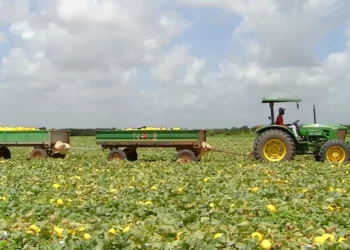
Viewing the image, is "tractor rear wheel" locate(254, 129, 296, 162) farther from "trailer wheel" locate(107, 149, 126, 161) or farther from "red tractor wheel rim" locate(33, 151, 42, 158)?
"red tractor wheel rim" locate(33, 151, 42, 158)

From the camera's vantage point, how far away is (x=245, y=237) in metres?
5.34

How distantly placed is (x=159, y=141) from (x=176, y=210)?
9524 mm

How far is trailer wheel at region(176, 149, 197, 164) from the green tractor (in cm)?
205

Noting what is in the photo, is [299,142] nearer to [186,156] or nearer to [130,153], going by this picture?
[186,156]

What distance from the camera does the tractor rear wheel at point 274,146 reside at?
53.2 feet

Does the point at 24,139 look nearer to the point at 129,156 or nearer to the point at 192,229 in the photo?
the point at 129,156

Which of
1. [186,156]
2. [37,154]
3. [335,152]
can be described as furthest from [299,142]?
[37,154]

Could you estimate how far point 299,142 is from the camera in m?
16.7

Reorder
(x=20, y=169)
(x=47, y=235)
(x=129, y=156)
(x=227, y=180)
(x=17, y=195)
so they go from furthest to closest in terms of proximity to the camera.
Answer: (x=129, y=156), (x=20, y=169), (x=227, y=180), (x=17, y=195), (x=47, y=235)

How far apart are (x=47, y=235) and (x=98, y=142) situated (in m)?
11.7

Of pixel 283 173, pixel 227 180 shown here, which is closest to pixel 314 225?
pixel 227 180

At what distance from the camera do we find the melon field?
5.18 metres

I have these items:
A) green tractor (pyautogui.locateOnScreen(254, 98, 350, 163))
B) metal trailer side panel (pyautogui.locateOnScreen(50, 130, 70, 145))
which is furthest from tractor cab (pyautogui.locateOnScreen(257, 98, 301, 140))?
metal trailer side panel (pyautogui.locateOnScreen(50, 130, 70, 145))

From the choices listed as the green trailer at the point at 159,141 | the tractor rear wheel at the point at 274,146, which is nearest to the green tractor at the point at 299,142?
the tractor rear wheel at the point at 274,146
